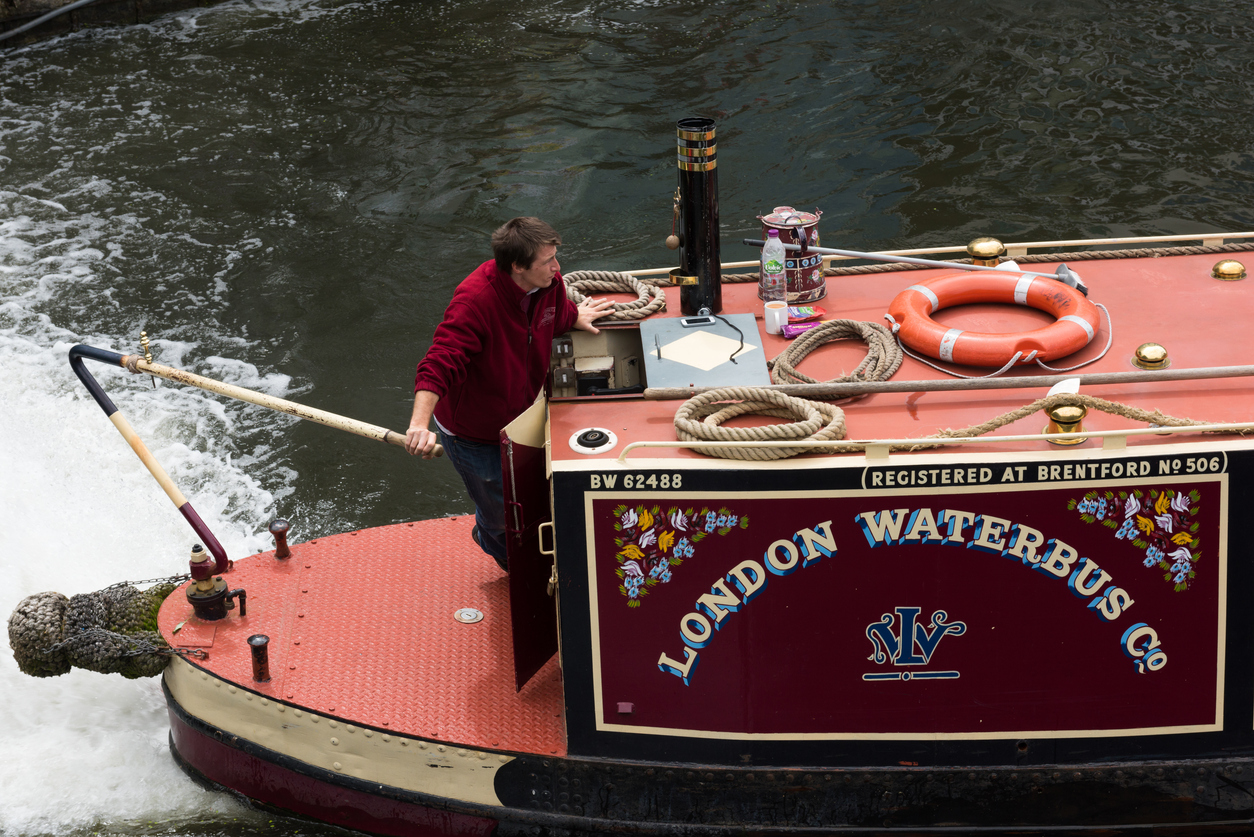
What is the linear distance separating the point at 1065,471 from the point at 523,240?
6.04 feet

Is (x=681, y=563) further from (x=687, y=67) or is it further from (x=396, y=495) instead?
(x=687, y=67)

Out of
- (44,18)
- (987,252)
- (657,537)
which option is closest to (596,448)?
(657,537)

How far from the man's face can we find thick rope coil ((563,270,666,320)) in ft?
2.07

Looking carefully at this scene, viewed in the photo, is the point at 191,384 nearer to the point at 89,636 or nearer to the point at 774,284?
the point at 89,636

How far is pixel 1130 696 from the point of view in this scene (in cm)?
381

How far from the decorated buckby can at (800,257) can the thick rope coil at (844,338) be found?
13.7 inches

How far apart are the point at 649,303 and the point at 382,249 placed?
664 centimetres

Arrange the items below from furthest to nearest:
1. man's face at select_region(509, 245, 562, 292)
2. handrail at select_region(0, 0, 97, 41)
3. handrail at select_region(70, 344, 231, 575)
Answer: handrail at select_region(0, 0, 97, 41) < handrail at select_region(70, 344, 231, 575) < man's face at select_region(509, 245, 562, 292)

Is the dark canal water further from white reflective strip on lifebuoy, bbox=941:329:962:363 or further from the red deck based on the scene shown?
white reflective strip on lifebuoy, bbox=941:329:962:363

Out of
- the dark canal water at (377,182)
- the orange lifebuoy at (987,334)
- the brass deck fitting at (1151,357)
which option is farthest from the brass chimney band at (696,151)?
the dark canal water at (377,182)

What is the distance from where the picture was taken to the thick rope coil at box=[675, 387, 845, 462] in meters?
3.59

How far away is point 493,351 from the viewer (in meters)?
4.09

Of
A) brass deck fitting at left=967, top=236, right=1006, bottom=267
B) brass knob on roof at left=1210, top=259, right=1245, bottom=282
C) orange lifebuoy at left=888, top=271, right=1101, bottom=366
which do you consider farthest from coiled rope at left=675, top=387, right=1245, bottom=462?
brass deck fitting at left=967, top=236, right=1006, bottom=267

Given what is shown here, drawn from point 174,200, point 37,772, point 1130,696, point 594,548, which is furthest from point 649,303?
point 174,200
